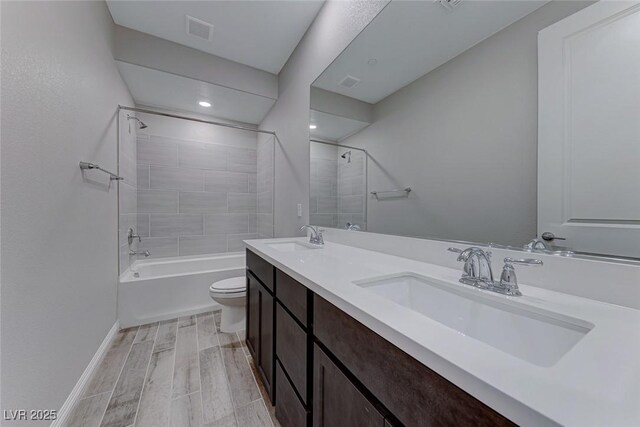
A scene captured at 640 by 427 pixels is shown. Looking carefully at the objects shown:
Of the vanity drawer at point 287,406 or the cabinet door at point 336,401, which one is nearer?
the cabinet door at point 336,401

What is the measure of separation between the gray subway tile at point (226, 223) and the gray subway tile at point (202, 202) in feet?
0.33

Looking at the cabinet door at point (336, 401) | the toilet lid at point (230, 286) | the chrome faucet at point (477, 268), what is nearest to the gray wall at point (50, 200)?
the toilet lid at point (230, 286)

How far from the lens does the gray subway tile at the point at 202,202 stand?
10.4 ft

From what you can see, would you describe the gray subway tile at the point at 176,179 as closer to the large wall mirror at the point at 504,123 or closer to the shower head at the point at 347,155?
the shower head at the point at 347,155

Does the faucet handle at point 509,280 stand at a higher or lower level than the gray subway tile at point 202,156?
lower

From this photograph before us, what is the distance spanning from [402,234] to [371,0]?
1349mm

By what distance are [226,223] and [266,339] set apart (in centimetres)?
243

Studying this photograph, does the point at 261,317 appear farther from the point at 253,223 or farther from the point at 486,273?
the point at 253,223

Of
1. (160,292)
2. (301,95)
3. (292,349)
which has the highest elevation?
(301,95)

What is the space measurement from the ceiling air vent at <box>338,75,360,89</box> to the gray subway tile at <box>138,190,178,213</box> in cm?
259

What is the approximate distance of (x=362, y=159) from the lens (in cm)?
150

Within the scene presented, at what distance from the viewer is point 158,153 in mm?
3016

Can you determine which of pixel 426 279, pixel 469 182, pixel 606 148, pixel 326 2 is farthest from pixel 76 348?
pixel 326 2

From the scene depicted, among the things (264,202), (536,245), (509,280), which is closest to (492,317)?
(509,280)
